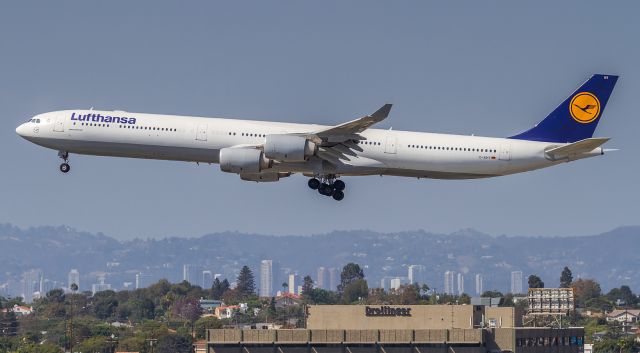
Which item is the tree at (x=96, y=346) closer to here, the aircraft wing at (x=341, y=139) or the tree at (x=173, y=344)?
the tree at (x=173, y=344)

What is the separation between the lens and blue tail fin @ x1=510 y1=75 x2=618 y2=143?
9081 centimetres

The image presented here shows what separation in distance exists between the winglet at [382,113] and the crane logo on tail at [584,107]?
673 inches

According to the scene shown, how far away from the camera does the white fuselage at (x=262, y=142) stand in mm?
86062

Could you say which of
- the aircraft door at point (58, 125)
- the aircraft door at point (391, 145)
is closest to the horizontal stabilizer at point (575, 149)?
the aircraft door at point (391, 145)

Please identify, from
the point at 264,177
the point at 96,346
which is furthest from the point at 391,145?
the point at 96,346

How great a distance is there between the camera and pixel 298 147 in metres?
84.4

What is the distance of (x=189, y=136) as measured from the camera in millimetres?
85812

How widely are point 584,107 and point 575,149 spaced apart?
6.99 m

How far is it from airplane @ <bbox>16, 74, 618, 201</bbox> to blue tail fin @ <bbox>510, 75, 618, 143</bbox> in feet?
3.87

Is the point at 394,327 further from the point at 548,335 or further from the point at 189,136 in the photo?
the point at 189,136

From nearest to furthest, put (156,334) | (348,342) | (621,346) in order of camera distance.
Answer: (348,342) → (621,346) → (156,334)

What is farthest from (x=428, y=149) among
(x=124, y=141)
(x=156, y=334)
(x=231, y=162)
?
(x=156, y=334)

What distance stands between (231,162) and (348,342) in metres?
19.5

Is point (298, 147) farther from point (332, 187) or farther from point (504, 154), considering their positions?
Result: point (504, 154)
